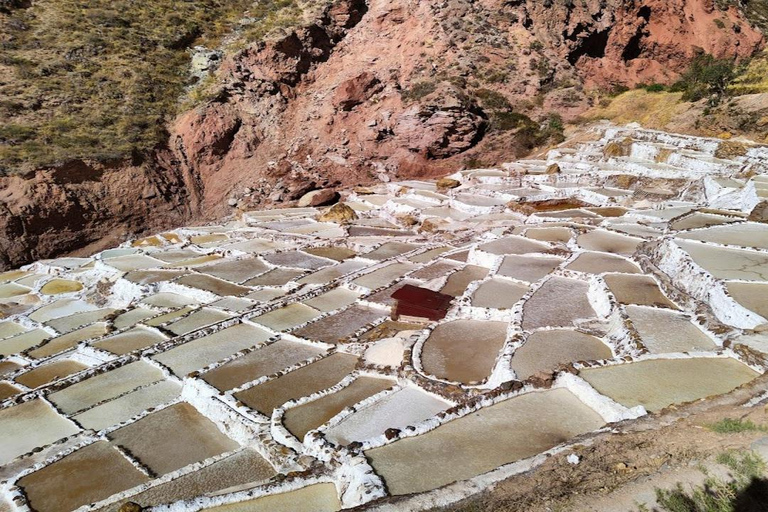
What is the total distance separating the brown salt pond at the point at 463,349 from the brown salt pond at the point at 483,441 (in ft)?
3.16

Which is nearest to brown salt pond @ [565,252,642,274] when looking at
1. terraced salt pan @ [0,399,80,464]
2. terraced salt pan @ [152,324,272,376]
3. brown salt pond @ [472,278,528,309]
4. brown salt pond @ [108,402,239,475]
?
brown salt pond @ [472,278,528,309]

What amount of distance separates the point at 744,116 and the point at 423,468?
15278mm

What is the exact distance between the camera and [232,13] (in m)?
24.5

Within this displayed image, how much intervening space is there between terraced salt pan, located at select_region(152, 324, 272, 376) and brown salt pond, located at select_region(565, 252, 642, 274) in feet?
14.2

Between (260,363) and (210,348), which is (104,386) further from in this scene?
(260,363)

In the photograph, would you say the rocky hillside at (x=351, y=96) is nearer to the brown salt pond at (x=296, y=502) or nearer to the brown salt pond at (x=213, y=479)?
the brown salt pond at (x=213, y=479)

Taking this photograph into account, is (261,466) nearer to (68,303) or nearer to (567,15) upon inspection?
(68,303)

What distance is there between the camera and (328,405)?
15.6 feet

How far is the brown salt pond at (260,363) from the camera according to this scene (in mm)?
5367

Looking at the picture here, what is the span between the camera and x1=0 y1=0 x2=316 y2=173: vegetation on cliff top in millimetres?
16547

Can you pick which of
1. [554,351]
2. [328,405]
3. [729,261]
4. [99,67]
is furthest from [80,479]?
[99,67]

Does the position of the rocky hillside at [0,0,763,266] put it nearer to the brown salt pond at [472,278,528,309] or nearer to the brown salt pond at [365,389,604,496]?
the brown salt pond at [472,278,528,309]

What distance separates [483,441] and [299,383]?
233 centimetres

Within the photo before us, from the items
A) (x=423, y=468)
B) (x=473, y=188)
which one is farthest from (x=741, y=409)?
(x=473, y=188)
